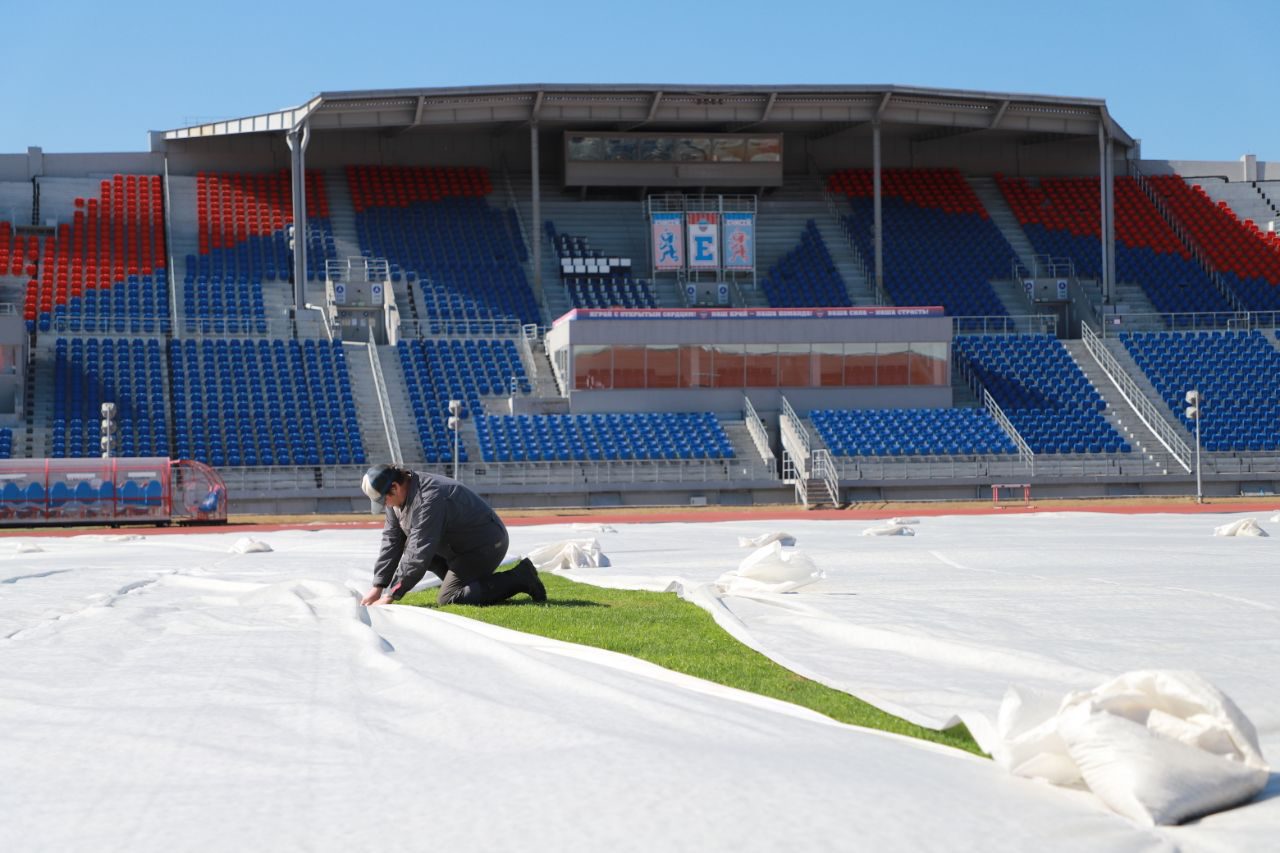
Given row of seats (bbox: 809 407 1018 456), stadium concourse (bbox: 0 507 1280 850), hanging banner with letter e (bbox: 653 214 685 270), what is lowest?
stadium concourse (bbox: 0 507 1280 850)

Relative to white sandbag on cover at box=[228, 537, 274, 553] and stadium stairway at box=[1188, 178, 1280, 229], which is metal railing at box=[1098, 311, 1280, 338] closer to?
stadium stairway at box=[1188, 178, 1280, 229]

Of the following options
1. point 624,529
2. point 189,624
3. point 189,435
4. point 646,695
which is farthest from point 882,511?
point 646,695

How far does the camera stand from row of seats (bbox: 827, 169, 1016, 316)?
60.0 metres

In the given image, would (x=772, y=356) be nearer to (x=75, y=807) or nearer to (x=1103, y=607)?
(x=1103, y=607)

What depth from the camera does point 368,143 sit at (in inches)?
2547

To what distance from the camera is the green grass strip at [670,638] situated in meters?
6.39

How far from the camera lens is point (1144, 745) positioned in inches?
177

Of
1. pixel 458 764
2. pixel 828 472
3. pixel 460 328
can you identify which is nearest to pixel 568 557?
pixel 458 764

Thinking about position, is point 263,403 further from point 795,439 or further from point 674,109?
point 674,109

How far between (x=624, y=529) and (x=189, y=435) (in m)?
22.1

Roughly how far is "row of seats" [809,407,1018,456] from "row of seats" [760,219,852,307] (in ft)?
29.0

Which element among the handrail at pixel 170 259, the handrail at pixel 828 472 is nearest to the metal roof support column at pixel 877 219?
the handrail at pixel 828 472

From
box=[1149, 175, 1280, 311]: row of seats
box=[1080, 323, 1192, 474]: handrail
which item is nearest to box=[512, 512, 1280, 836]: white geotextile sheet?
box=[1080, 323, 1192, 474]: handrail

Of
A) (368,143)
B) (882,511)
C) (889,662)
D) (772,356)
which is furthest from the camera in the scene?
(368,143)
